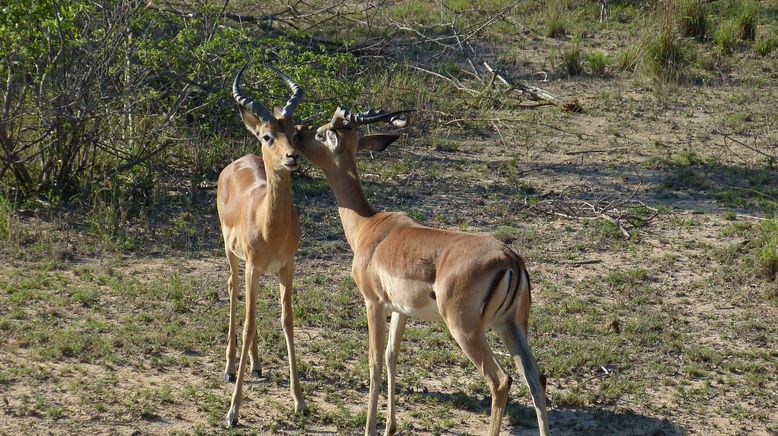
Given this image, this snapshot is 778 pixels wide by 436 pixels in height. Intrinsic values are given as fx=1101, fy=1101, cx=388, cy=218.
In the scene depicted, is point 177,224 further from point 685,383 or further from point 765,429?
point 765,429

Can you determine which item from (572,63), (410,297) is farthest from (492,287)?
(572,63)

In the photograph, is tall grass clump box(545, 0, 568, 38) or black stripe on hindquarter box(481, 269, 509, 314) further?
tall grass clump box(545, 0, 568, 38)

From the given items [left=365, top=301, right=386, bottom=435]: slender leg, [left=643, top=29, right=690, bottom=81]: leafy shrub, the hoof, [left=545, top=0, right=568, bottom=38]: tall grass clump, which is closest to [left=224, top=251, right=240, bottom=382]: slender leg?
the hoof

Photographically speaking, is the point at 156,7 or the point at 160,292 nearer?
the point at 160,292

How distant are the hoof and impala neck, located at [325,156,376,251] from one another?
3.87 ft

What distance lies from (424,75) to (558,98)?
161 centimetres

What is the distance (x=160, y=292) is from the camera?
7996mm

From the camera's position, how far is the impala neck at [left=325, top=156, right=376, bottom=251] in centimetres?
648

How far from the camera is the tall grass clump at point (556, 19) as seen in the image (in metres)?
14.6

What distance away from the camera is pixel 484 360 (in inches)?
217

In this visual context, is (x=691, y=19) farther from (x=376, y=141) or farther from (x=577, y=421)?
(x=577, y=421)

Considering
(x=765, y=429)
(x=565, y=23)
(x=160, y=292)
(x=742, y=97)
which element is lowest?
(x=765, y=429)

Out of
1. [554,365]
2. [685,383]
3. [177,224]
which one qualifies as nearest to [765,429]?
[685,383]

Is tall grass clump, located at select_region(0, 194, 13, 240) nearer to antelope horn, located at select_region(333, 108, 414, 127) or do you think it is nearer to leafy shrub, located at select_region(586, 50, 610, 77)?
antelope horn, located at select_region(333, 108, 414, 127)
